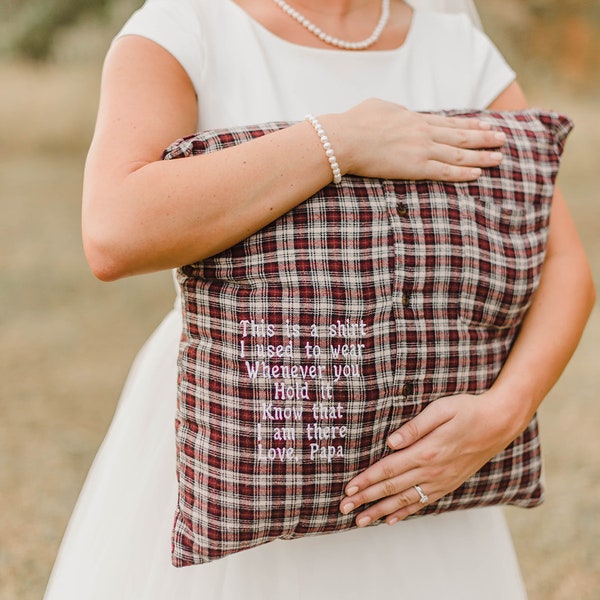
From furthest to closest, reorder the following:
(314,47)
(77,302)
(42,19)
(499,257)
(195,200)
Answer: (42,19)
(77,302)
(314,47)
(499,257)
(195,200)

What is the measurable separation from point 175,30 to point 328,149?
28 cm

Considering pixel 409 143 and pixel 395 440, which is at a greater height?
pixel 409 143

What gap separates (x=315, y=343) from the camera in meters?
0.98

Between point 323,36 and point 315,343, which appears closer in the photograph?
point 315,343

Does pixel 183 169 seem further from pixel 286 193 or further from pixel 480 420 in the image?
pixel 480 420

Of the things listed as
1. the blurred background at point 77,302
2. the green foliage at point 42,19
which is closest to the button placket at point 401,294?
the blurred background at point 77,302

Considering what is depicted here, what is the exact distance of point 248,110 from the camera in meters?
1.18

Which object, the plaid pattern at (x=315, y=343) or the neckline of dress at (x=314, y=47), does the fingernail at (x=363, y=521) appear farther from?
the neckline of dress at (x=314, y=47)

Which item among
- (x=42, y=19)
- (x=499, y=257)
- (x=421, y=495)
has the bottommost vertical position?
(x=421, y=495)

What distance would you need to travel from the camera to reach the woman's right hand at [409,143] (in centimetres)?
103

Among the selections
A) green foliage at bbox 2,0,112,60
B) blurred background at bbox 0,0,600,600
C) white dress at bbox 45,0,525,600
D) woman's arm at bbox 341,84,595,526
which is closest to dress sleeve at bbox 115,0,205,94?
white dress at bbox 45,0,525,600

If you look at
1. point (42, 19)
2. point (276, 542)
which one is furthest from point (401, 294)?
point (42, 19)

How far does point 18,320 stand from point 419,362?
12.3 feet

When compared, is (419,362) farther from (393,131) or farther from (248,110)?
(248,110)
